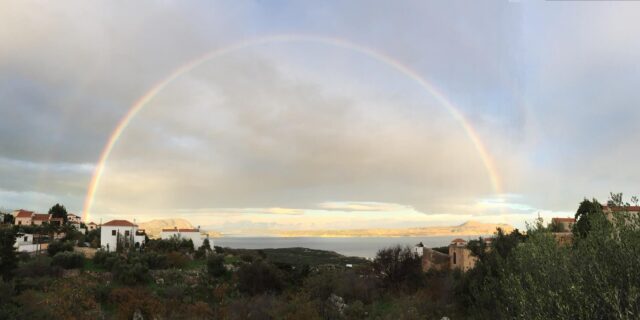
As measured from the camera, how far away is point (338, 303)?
1093 inches

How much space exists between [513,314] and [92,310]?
24.5 m

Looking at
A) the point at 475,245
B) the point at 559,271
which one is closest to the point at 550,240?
the point at 559,271

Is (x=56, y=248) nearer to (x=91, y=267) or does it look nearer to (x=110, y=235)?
(x=91, y=267)

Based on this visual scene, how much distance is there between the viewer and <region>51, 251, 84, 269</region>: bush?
3943 centimetres

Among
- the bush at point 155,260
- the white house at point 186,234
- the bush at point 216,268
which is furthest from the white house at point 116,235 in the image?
the bush at point 216,268

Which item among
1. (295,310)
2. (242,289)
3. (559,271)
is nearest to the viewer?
(559,271)

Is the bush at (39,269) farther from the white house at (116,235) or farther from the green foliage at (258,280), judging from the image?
the white house at (116,235)

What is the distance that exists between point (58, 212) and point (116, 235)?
139ft

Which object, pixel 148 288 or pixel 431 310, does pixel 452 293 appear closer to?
pixel 431 310

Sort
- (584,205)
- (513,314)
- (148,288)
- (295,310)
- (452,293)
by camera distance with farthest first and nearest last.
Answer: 1. (584,205)
2. (148,288)
3. (452,293)
4. (295,310)
5. (513,314)

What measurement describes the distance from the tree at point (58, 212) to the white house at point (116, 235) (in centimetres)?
3808

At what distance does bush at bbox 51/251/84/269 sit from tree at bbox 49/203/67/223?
56.2m

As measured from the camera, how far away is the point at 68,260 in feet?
132

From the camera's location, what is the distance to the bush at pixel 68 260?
39.4 metres
